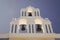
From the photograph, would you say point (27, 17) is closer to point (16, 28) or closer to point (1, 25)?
point (16, 28)

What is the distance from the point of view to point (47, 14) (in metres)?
1.93

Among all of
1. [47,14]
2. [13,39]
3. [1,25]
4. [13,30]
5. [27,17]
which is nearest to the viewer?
[13,39]

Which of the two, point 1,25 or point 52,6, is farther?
point 52,6

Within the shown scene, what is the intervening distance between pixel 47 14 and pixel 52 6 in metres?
0.16

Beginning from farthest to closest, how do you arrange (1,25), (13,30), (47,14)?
(47,14), (1,25), (13,30)

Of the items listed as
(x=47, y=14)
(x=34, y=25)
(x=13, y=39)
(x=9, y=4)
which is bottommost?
(x=13, y=39)

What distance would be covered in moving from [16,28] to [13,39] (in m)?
0.21

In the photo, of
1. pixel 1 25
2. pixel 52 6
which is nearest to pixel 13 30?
pixel 1 25

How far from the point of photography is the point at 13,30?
4.42ft

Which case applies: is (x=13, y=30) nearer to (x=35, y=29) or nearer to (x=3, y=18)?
(x=35, y=29)

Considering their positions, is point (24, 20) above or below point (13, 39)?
above

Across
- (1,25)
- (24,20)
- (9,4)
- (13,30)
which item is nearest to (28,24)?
(24,20)

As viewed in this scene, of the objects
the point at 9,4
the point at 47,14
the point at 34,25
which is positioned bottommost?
the point at 34,25

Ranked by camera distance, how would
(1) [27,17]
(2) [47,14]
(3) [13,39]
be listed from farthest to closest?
(2) [47,14] < (1) [27,17] < (3) [13,39]
